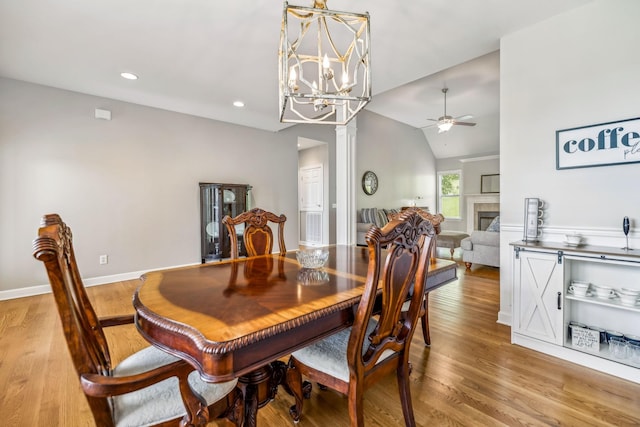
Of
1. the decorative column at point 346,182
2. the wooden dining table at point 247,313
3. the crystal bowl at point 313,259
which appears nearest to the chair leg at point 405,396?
the wooden dining table at point 247,313

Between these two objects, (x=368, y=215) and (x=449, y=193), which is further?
(x=449, y=193)

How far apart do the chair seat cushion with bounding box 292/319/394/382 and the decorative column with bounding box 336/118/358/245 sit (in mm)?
2831

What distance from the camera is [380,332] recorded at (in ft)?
3.99

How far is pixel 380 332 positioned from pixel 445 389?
92 cm

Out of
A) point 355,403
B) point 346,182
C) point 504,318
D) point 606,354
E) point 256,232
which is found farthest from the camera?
point 346,182

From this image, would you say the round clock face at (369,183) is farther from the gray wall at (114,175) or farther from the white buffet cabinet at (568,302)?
the white buffet cabinet at (568,302)

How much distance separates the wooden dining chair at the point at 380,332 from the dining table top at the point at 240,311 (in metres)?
0.13

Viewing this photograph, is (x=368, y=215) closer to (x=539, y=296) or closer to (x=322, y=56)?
(x=322, y=56)

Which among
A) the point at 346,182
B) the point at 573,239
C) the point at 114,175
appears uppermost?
the point at 114,175

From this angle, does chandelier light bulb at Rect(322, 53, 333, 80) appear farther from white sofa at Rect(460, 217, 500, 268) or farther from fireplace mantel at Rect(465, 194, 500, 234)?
fireplace mantel at Rect(465, 194, 500, 234)

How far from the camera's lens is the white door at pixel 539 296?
2.10m

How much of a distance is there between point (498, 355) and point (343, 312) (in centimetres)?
168

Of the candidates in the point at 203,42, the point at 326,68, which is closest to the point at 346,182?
the point at 203,42

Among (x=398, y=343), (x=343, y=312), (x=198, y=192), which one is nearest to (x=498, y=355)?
(x=398, y=343)
